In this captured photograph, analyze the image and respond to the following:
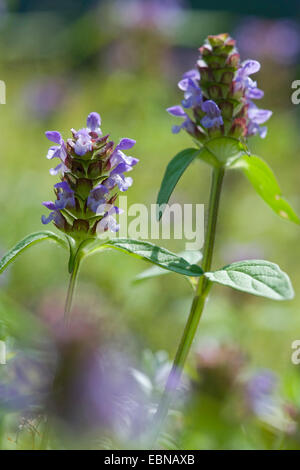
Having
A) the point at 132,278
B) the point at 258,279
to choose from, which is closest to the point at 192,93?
the point at 258,279

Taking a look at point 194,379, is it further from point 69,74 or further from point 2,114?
point 69,74

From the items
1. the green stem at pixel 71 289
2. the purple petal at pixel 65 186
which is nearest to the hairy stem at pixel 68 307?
the green stem at pixel 71 289

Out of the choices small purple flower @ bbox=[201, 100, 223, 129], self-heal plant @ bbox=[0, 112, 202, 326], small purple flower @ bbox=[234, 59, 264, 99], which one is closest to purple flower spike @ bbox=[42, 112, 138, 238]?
self-heal plant @ bbox=[0, 112, 202, 326]

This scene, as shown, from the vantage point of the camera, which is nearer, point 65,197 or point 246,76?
point 65,197

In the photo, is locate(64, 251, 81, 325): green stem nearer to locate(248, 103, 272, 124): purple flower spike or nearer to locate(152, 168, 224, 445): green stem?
locate(152, 168, 224, 445): green stem

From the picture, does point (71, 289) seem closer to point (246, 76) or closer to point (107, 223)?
point (107, 223)

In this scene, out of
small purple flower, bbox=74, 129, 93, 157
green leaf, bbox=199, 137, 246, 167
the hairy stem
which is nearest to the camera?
the hairy stem

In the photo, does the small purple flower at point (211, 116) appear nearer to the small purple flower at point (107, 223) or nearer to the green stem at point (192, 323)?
the green stem at point (192, 323)
